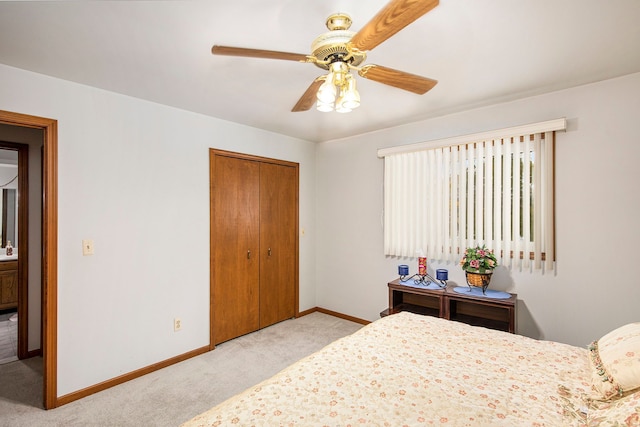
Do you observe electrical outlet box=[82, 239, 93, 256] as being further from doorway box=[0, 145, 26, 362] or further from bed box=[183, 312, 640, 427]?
bed box=[183, 312, 640, 427]

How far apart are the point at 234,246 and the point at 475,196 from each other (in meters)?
2.60

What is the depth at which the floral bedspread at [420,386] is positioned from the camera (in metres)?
1.12

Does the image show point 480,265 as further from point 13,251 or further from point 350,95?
point 13,251

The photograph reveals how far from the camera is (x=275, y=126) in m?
3.58

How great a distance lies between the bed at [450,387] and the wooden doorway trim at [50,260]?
1.87 meters

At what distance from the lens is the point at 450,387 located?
4.32ft

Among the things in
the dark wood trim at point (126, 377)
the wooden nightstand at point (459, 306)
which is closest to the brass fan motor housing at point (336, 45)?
the wooden nightstand at point (459, 306)

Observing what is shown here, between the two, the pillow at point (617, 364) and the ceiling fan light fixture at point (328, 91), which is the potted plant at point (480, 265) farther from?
the ceiling fan light fixture at point (328, 91)

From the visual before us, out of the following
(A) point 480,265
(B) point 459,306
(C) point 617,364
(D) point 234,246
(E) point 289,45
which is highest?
(E) point 289,45

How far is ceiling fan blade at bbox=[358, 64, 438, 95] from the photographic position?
1604mm

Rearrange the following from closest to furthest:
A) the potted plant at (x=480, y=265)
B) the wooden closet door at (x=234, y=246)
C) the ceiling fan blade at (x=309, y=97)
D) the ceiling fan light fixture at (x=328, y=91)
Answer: the ceiling fan light fixture at (x=328, y=91) < the ceiling fan blade at (x=309, y=97) < the potted plant at (x=480, y=265) < the wooden closet door at (x=234, y=246)

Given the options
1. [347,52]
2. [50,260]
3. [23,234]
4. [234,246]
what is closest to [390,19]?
[347,52]

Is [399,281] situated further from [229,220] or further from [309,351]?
[229,220]

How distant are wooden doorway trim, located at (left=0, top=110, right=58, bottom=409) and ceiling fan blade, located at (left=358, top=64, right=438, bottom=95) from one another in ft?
7.59
